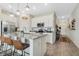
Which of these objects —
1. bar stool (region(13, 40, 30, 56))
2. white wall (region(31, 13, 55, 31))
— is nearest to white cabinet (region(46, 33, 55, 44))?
white wall (region(31, 13, 55, 31))

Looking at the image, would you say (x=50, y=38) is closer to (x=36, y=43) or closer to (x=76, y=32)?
(x=36, y=43)

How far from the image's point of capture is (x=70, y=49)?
2.05 m

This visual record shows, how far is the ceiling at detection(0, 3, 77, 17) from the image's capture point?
6.64ft

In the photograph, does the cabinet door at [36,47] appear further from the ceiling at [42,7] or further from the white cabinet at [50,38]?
the ceiling at [42,7]

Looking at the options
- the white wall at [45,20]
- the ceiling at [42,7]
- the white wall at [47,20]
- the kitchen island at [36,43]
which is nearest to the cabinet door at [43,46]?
the kitchen island at [36,43]

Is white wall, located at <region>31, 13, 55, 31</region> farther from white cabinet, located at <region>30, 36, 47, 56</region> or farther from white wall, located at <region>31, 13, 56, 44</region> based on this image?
white cabinet, located at <region>30, 36, 47, 56</region>

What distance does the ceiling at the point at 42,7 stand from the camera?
2.03 m

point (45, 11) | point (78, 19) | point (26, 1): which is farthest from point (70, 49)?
point (26, 1)

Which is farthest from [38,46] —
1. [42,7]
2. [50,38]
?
[42,7]

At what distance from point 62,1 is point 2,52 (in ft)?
4.71

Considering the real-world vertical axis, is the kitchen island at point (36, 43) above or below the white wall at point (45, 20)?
below

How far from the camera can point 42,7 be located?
6.66ft

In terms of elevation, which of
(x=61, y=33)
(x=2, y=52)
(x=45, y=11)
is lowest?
(x=2, y=52)

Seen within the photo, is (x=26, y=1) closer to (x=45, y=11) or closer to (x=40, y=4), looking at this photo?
(x=40, y=4)
